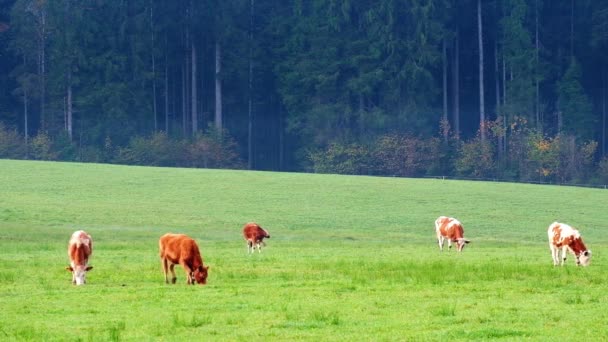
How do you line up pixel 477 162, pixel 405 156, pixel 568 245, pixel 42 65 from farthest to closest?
pixel 42 65 → pixel 405 156 → pixel 477 162 → pixel 568 245

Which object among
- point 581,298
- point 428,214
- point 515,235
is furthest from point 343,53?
point 581,298

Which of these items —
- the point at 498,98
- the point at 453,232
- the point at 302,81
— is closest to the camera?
the point at 453,232

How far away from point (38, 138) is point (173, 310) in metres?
86.4

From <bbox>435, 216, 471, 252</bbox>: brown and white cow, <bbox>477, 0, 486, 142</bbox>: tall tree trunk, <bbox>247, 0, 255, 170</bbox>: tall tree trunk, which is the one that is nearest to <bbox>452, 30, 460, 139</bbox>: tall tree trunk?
<bbox>477, 0, 486, 142</bbox>: tall tree trunk

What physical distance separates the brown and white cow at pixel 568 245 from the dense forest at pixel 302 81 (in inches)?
2692

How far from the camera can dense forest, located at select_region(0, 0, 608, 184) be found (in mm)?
102625

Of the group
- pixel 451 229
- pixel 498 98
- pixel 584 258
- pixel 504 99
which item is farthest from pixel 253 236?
pixel 498 98

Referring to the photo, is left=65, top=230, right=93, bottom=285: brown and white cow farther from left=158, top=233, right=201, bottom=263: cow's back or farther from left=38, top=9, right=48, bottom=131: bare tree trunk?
left=38, top=9, right=48, bottom=131: bare tree trunk

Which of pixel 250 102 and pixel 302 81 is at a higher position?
pixel 302 81

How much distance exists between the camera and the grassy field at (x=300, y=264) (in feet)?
59.4

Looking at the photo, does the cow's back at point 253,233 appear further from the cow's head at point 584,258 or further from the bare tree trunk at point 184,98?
the bare tree trunk at point 184,98

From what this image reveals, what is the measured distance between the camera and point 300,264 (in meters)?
30.5

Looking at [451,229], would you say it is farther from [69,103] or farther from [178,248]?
[69,103]

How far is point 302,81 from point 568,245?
8165cm
